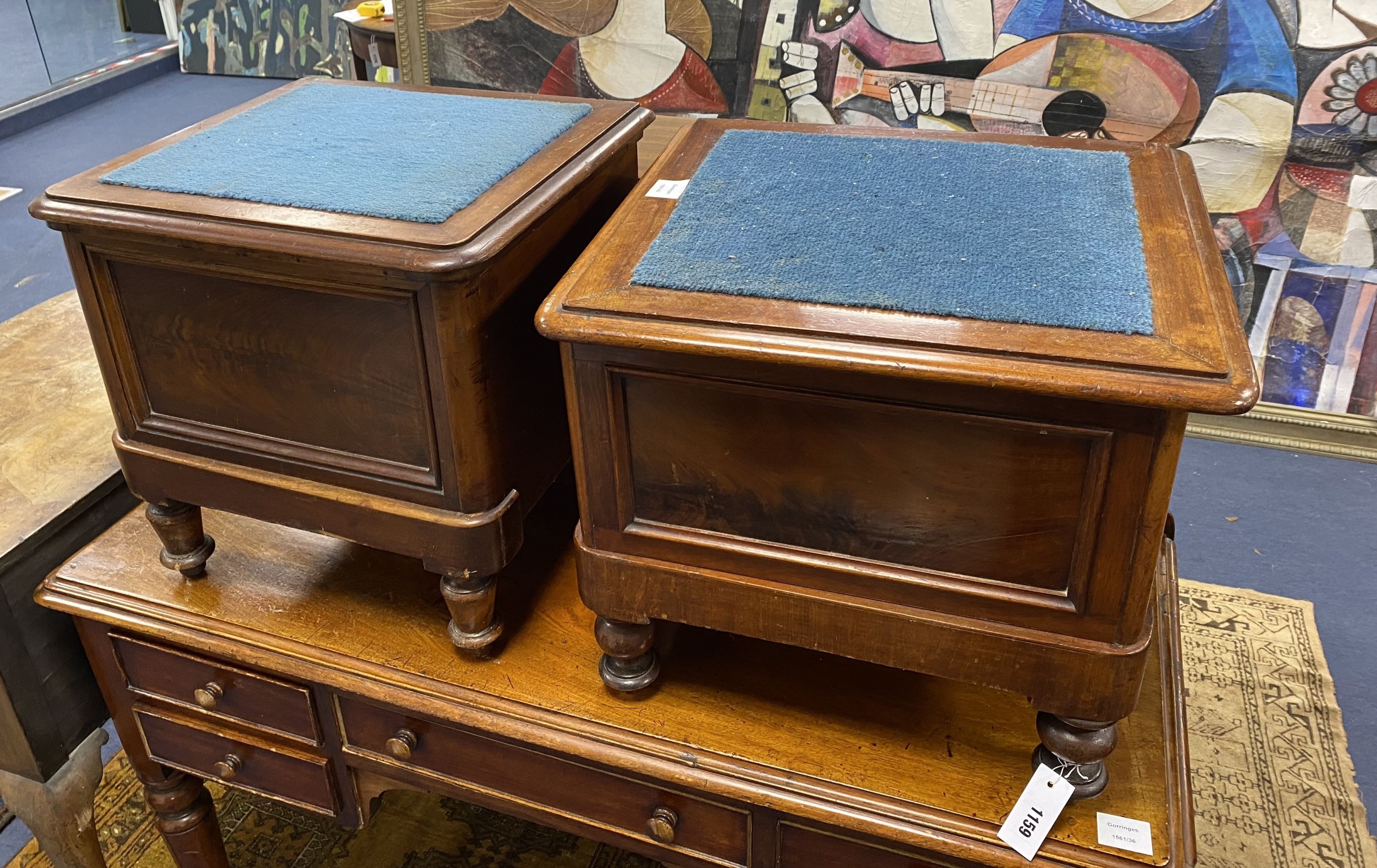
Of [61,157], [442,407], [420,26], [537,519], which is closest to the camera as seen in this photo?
[442,407]

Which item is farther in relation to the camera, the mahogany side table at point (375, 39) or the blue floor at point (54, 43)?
the blue floor at point (54, 43)

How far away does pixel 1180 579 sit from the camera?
2203 millimetres

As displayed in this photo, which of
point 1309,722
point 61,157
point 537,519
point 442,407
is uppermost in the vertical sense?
point 442,407

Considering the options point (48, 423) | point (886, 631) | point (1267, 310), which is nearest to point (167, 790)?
point (48, 423)

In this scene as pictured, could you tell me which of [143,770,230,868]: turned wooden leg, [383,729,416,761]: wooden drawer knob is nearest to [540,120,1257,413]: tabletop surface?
[383,729,416,761]: wooden drawer knob

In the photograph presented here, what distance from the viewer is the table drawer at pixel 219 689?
127 cm

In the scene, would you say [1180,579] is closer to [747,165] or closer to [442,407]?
[747,165]

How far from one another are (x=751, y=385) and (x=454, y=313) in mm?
285

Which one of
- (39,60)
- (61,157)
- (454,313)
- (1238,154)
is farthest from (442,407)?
(39,60)

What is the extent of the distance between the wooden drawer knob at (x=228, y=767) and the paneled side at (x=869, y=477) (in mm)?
761

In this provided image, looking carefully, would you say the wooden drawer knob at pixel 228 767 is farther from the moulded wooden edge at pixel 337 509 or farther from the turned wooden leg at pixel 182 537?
the moulded wooden edge at pixel 337 509

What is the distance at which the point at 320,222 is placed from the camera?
0.95m

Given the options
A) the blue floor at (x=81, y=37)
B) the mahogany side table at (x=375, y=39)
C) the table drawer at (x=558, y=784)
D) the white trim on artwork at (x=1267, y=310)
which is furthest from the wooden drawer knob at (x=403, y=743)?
the blue floor at (x=81, y=37)

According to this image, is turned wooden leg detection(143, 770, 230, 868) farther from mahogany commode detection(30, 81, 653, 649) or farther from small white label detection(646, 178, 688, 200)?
small white label detection(646, 178, 688, 200)
